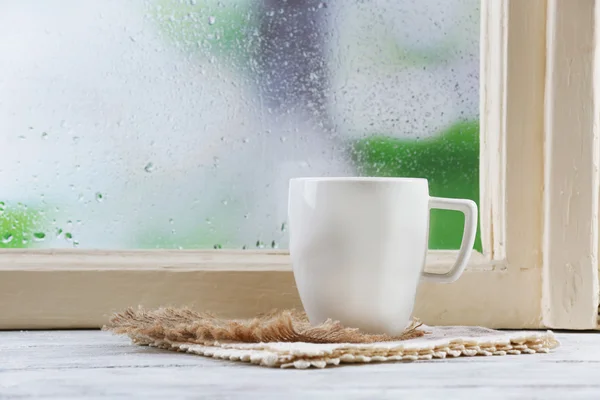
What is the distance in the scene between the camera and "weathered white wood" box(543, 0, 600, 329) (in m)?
0.76

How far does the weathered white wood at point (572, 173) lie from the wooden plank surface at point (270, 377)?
0.14 metres

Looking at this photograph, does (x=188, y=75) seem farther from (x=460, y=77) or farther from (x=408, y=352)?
(x=408, y=352)

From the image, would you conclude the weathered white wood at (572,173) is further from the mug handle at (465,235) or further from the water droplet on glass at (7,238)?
the water droplet on glass at (7,238)

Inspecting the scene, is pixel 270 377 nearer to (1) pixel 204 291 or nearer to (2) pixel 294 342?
(2) pixel 294 342

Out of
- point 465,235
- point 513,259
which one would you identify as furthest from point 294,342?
point 513,259

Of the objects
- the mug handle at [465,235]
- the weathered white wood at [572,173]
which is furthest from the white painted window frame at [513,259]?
the mug handle at [465,235]

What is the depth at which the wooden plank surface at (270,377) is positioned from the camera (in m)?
0.47

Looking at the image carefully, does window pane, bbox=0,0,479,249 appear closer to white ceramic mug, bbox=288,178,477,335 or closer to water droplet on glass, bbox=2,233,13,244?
water droplet on glass, bbox=2,233,13,244

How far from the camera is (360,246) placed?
2.03ft

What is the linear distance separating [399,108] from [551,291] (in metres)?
0.27

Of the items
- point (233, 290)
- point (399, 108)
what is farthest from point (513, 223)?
point (233, 290)

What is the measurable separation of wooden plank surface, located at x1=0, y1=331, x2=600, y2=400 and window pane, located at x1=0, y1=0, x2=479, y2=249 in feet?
0.81

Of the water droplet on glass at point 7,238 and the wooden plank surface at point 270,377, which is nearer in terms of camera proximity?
the wooden plank surface at point 270,377

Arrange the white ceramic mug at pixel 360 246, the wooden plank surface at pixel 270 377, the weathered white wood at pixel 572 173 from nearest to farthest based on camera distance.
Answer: the wooden plank surface at pixel 270 377
the white ceramic mug at pixel 360 246
the weathered white wood at pixel 572 173
